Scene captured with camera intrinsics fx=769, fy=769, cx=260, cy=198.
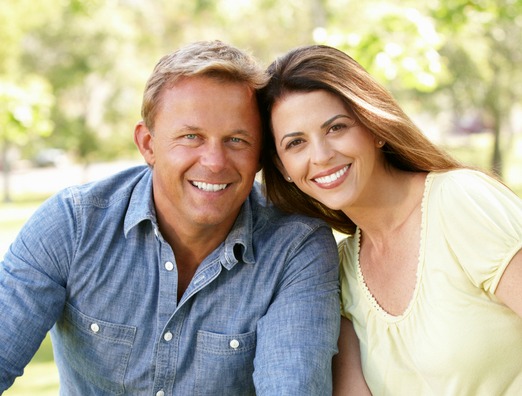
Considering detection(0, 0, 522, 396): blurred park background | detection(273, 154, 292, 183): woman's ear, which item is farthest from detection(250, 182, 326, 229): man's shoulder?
detection(0, 0, 522, 396): blurred park background

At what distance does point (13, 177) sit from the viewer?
3500 cm

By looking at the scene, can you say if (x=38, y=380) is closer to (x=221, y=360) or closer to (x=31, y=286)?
(x=31, y=286)

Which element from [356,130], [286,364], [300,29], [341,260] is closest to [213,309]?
[286,364]

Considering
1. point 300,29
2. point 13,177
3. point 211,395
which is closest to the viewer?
point 211,395

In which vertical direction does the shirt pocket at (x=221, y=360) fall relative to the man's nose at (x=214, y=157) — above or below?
below

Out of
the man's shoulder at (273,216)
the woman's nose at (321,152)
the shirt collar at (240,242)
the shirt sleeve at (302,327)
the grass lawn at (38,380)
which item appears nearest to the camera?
the shirt sleeve at (302,327)

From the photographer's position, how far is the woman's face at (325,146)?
8.61 ft

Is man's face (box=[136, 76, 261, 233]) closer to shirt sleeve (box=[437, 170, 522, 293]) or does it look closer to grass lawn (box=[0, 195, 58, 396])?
shirt sleeve (box=[437, 170, 522, 293])

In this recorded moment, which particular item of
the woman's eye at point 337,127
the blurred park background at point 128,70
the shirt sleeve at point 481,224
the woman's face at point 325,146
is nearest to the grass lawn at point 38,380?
the blurred park background at point 128,70

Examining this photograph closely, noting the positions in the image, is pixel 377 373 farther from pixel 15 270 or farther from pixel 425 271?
pixel 15 270

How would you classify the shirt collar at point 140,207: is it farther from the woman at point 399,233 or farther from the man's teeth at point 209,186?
the woman at point 399,233

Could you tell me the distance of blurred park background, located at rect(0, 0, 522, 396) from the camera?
1404cm

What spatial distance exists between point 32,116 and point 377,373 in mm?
7228

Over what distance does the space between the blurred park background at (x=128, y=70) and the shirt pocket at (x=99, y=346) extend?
5.23 meters
